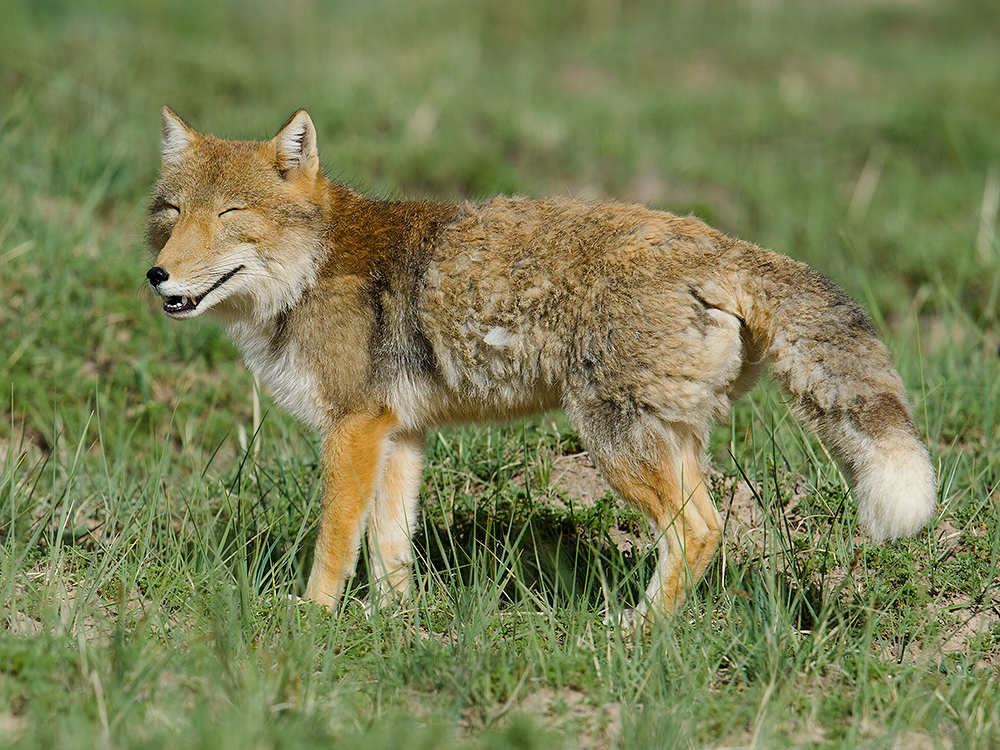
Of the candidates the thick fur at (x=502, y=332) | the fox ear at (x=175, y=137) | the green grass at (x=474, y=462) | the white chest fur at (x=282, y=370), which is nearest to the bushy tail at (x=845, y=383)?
the thick fur at (x=502, y=332)

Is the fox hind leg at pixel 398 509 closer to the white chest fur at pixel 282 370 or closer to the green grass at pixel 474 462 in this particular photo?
the green grass at pixel 474 462

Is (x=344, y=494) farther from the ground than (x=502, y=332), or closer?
closer

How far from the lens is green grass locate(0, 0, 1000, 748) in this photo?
3.21 meters

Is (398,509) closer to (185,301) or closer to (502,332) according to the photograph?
(502,332)

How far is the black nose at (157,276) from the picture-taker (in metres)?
4.07

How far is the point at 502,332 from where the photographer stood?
13.1 feet

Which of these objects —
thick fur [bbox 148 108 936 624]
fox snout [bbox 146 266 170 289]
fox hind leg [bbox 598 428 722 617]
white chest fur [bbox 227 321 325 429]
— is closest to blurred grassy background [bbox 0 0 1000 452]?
thick fur [bbox 148 108 936 624]

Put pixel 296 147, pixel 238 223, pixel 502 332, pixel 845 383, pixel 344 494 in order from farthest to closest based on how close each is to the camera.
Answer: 1. pixel 296 147
2. pixel 238 223
3. pixel 344 494
4. pixel 502 332
5. pixel 845 383

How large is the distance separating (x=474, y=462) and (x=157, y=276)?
1.91m

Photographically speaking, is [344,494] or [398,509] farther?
[398,509]

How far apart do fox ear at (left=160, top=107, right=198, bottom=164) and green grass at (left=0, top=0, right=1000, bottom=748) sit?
991 millimetres

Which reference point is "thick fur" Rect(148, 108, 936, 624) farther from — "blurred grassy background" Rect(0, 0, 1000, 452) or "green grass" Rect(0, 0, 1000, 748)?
"blurred grassy background" Rect(0, 0, 1000, 452)

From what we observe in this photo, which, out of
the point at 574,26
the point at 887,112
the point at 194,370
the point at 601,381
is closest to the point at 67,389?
the point at 194,370

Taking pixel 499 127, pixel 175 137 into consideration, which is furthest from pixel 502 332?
pixel 499 127
